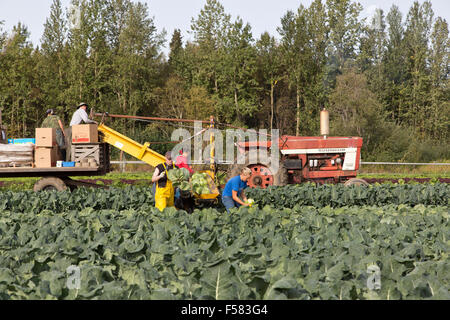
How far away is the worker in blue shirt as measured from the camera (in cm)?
878

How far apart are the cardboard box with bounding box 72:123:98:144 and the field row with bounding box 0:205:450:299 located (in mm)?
4958

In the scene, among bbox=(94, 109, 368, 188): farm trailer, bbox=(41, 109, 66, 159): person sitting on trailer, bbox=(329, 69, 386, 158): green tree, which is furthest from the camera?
bbox=(329, 69, 386, 158): green tree

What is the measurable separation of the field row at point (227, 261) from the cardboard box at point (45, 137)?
16.6ft

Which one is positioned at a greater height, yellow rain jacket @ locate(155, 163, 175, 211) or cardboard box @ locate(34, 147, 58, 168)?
cardboard box @ locate(34, 147, 58, 168)

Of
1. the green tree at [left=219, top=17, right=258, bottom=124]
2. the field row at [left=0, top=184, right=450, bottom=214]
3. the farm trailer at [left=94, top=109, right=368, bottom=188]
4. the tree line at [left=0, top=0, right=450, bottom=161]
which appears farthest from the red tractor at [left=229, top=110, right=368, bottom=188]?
the green tree at [left=219, top=17, right=258, bottom=124]

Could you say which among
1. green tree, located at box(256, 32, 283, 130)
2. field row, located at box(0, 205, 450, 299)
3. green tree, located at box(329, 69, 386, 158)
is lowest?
field row, located at box(0, 205, 450, 299)

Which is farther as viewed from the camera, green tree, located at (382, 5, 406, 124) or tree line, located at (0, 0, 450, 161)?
green tree, located at (382, 5, 406, 124)

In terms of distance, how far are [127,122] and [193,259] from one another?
28.7m

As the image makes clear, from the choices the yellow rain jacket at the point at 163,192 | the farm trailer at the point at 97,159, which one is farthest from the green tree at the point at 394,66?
the yellow rain jacket at the point at 163,192

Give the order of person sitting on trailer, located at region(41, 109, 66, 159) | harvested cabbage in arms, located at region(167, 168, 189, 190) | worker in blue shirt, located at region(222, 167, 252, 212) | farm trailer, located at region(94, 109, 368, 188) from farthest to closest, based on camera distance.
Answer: farm trailer, located at region(94, 109, 368, 188), person sitting on trailer, located at region(41, 109, 66, 159), worker in blue shirt, located at region(222, 167, 252, 212), harvested cabbage in arms, located at region(167, 168, 189, 190)

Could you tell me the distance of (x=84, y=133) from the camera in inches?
422

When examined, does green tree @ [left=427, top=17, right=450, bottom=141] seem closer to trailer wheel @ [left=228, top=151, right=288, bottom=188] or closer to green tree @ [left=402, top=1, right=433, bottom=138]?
green tree @ [left=402, top=1, right=433, bottom=138]
